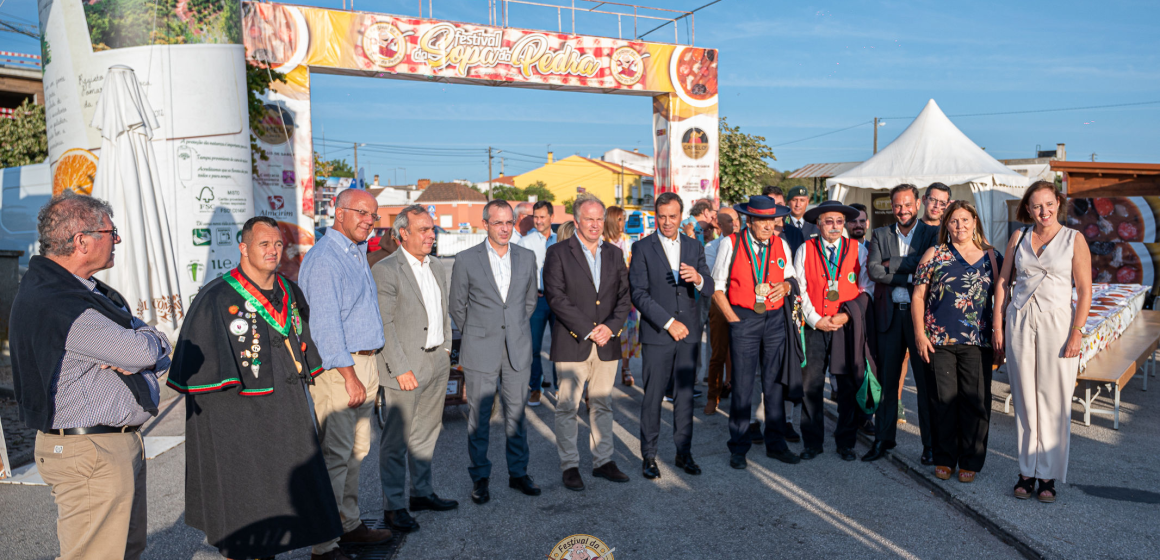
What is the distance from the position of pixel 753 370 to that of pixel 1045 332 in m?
1.87

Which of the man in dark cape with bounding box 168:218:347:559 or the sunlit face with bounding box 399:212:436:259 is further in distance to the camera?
the sunlit face with bounding box 399:212:436:259

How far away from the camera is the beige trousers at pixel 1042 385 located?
419cm

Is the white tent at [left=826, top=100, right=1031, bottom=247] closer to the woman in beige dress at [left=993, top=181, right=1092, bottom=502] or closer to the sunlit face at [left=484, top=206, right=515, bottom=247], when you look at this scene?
the woman in beige dress at [left=993, top=181, right=1092, bottom=502]

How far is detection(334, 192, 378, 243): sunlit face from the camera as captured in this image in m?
3.75

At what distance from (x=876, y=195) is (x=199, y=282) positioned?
17.1 m

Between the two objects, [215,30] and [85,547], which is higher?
[215,30]

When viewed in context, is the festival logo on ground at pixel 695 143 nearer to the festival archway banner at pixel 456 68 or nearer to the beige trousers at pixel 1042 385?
the festival archway banner at pixel 456 68

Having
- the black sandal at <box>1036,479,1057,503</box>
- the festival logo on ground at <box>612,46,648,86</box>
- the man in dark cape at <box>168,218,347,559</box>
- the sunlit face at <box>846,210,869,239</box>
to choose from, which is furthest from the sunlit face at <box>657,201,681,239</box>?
the festival logo on ground at <box>612,46,648,86</box>

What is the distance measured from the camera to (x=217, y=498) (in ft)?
10.2

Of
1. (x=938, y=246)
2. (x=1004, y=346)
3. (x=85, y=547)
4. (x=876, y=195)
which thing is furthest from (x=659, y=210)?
(x=876, y=195)

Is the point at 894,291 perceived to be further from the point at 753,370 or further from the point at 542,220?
the point at 542,220

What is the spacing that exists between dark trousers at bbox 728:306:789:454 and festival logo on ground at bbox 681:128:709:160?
10608 mm

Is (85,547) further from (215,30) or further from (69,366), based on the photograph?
(215,30)

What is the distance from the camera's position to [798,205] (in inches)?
271
